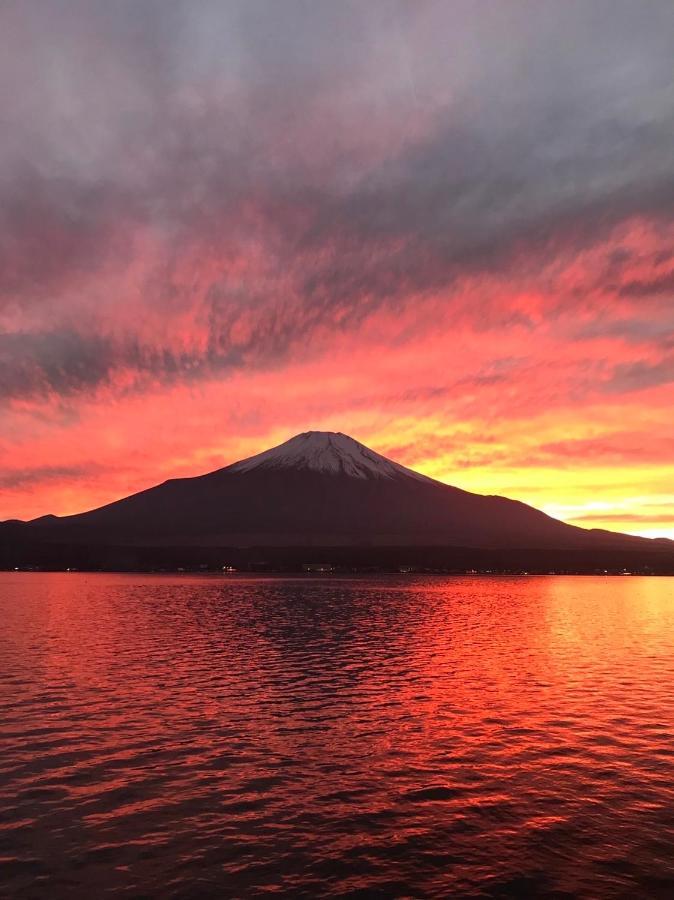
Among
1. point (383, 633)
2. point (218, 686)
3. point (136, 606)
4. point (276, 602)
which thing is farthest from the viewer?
point (276, 602)

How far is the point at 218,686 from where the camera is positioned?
1843 inches

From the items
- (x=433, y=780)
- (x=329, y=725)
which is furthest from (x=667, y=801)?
(x=329, y=725)

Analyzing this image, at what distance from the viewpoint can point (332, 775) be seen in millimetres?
27891

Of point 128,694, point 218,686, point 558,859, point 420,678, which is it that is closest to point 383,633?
point 420,678

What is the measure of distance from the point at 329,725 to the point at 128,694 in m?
15.1

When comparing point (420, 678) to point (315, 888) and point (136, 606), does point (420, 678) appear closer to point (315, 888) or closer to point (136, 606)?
point (315, 888)

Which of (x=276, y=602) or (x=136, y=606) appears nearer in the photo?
(x=136, y=606)

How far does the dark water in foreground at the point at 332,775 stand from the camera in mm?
19219

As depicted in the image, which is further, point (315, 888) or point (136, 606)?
point (136, 606)

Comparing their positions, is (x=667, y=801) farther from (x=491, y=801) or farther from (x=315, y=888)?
(x=315, y=888)

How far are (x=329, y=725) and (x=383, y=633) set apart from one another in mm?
48971

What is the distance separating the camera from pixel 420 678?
52000mm

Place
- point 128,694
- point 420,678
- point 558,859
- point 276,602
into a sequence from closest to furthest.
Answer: point 558,859
point 128,694
point 420,678
point 276,602

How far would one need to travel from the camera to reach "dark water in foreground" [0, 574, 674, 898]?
19.2m
